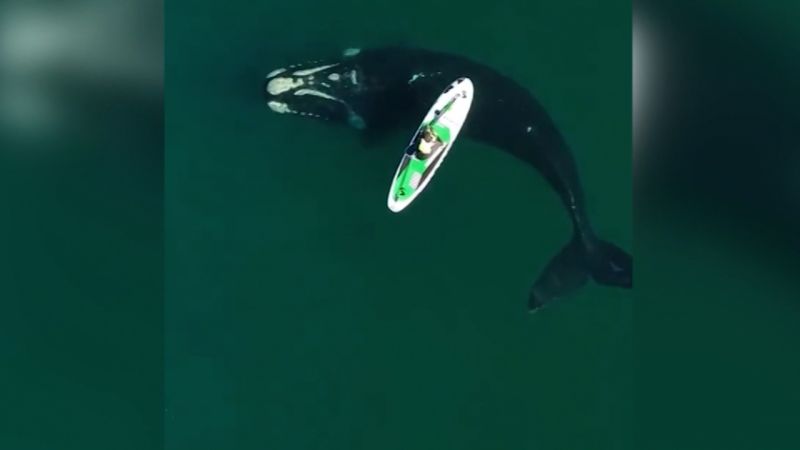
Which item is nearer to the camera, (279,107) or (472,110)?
(279,107)

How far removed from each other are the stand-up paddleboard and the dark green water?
165mm

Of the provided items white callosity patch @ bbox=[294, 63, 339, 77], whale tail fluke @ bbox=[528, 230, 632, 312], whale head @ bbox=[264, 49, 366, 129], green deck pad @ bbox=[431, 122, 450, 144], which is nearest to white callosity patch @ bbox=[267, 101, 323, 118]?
whale head @ bbox=[264, 49, 366, 129]

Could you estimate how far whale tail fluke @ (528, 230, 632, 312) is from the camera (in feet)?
17.3

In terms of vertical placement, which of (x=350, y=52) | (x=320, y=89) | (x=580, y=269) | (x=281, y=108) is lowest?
(x=580, y=269)

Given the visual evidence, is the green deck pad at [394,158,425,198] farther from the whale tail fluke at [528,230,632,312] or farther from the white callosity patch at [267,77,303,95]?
the whale tail fluke at [528,230,632,312]

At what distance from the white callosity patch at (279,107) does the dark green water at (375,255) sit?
44 millimetres

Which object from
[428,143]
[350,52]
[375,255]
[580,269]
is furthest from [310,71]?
[580,269]

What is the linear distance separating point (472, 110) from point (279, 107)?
1265 millimetres

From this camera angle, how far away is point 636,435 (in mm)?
5348

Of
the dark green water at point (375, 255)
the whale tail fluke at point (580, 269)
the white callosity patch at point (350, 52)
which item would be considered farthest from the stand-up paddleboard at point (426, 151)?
the whale tail fluke at point (580, 269)

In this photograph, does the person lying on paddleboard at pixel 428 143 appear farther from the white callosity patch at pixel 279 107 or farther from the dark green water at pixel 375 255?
the white callosity patch at pixel 279 107

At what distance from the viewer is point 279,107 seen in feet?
16.5

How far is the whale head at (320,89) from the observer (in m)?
5.01

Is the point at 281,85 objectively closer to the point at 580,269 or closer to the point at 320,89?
the point at 320,89
